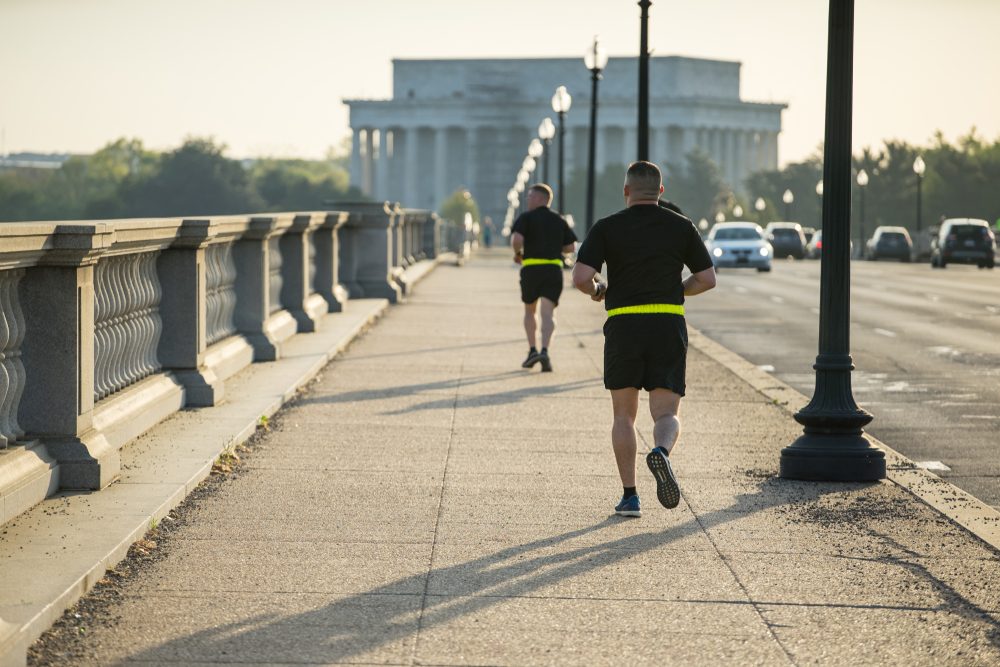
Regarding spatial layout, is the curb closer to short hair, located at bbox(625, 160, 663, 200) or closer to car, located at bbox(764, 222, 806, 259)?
short hair, located at bbox(625, 160, 663, 200)

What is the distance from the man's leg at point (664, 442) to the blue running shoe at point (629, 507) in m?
0.19

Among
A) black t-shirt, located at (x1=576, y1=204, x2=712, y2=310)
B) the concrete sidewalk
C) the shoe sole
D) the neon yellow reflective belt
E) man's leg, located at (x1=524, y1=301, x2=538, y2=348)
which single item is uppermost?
black t-shirt, located at (x1=576, y1=204, x2=712, y2=310)

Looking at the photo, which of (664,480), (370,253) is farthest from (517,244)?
(370,253)

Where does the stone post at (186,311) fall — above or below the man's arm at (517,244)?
below

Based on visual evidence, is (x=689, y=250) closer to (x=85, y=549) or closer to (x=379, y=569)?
(x=379, y=569)

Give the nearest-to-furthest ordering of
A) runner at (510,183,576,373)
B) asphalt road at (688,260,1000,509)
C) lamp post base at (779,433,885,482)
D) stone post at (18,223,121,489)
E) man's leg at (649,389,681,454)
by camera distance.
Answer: stone post at (18,223,121,489) < man's leg at (649,389,681,454) < lamp post base at (779,433,885,482) < asphalt road at (688,260,1000,509) < runner at (510,183,576,373)

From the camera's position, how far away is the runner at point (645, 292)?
29.6 ft

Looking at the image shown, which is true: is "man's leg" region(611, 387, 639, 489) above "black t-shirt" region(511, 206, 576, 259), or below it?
below

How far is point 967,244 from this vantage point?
63.5 meters

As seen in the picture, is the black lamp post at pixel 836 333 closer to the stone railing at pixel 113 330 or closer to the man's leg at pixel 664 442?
the man's leg at pixel 664 442

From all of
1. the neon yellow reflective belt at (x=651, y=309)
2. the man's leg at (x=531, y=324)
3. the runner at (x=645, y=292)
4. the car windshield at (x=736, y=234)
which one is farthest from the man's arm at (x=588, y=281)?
the car windshield at (x=736, y=234)

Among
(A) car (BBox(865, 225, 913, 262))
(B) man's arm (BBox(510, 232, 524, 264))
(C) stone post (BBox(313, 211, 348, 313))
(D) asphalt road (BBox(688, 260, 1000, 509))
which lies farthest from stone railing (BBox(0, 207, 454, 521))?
(A) car (BBox(865, 225, 913, 262))

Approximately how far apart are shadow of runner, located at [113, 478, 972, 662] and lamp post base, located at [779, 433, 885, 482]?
1.53 m

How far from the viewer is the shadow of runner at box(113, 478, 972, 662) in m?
6.36
